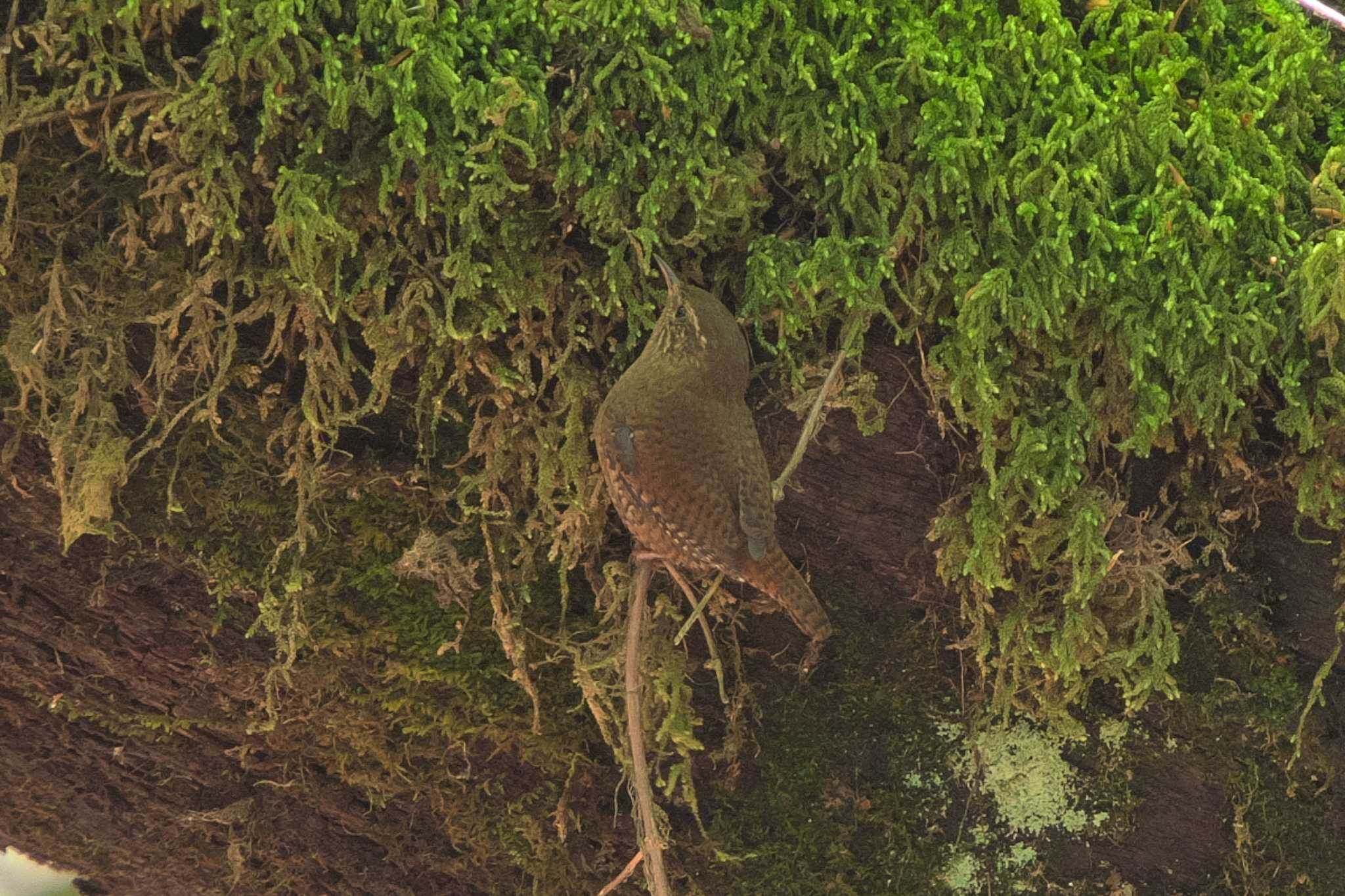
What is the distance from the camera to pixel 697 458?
2.04 m

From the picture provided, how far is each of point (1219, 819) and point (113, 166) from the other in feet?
7.61

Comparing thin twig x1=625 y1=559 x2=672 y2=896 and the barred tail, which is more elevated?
the barred tail

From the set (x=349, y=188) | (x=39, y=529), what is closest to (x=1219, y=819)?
(x=349, y=188)

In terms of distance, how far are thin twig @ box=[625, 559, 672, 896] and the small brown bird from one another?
0.14 m

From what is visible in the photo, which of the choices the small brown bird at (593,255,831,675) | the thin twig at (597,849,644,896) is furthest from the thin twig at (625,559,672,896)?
the small brown bird at (593,255,831,675)

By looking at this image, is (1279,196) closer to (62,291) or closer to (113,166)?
(113,166)

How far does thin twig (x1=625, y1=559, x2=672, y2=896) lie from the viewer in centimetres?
214

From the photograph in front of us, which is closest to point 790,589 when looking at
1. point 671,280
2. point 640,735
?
point 640,735

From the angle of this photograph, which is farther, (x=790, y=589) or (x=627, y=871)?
(x=627, y=871)

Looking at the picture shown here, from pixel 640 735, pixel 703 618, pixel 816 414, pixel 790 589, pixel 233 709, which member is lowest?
pixel 233 709

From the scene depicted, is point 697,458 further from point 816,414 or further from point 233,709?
point 233,709

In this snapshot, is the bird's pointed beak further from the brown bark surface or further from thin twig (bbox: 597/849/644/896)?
thin twig (bbox: 597/849/644/896)

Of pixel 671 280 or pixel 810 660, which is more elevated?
pixel 671 280

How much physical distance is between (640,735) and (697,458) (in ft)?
1.77
